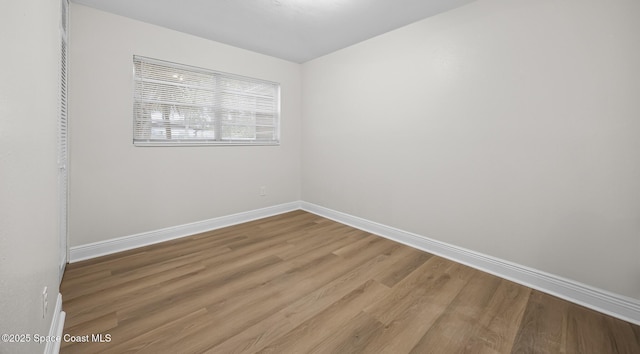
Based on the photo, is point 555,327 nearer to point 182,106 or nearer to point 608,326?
point 608,326

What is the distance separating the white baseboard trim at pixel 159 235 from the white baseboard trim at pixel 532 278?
1890mm

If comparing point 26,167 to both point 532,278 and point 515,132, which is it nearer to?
point 515,132

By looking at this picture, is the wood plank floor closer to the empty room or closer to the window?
the empty room

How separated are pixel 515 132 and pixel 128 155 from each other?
3.87m

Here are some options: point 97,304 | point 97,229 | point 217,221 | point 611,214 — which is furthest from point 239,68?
point 611,214

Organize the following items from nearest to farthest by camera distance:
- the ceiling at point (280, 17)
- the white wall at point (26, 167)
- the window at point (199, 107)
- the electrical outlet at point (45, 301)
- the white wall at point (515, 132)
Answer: the white wall at point (26, 167)
the electrical outlet at point (45, 301)
the white wall at point (515, 132)
the ceiling at point (280, 17)
the window at point (199, 107)

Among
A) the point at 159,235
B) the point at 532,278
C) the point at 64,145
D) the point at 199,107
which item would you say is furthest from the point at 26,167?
the point at 532,278

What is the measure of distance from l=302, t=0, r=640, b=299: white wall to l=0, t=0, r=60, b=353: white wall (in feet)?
9.53

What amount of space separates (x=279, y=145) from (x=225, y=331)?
115 inches

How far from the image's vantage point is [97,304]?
5.94ft

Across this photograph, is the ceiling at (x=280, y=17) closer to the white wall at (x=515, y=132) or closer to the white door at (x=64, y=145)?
the white wall at (x=515, y=132)

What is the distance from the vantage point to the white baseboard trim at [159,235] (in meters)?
2.50

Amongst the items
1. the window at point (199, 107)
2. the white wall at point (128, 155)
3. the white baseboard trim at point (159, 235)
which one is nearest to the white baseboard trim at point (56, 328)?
the white baseboard trim at point (159, 235)

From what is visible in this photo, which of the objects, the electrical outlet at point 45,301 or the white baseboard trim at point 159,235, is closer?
the electrical outlet at point 45,301
